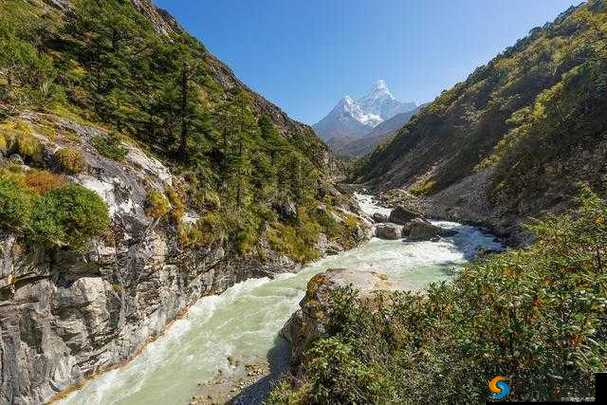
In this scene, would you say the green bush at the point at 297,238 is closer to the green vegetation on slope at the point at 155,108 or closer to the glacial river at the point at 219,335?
the green vegetation on slope at the point at 155,108

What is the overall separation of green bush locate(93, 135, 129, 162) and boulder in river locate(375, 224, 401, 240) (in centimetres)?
3545

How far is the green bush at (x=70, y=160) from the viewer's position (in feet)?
59.5

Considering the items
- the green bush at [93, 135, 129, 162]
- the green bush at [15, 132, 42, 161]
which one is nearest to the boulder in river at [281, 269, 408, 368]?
the green bush at [93, 135, 129, 162]

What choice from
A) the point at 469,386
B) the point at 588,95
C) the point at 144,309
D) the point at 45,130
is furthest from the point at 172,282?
the point at 588,95

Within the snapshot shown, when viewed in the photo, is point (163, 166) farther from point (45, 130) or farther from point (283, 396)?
point (283, 396)

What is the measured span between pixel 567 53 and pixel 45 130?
112 meters

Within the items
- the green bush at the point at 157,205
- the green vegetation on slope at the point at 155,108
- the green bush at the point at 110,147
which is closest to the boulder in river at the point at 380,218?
the green vegetation on slope at the point at 155,108

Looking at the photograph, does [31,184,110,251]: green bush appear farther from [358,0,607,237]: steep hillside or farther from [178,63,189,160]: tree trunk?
[358,0,607,237]: steep hillside

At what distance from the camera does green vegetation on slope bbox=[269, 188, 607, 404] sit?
5301 mm

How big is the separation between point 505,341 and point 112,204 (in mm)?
18952

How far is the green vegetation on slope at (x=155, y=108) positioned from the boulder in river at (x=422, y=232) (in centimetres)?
1406

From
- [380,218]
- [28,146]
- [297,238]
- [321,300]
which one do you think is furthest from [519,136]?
[28,146]

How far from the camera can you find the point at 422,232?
45.8 meters

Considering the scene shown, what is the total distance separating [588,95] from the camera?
53938mm
